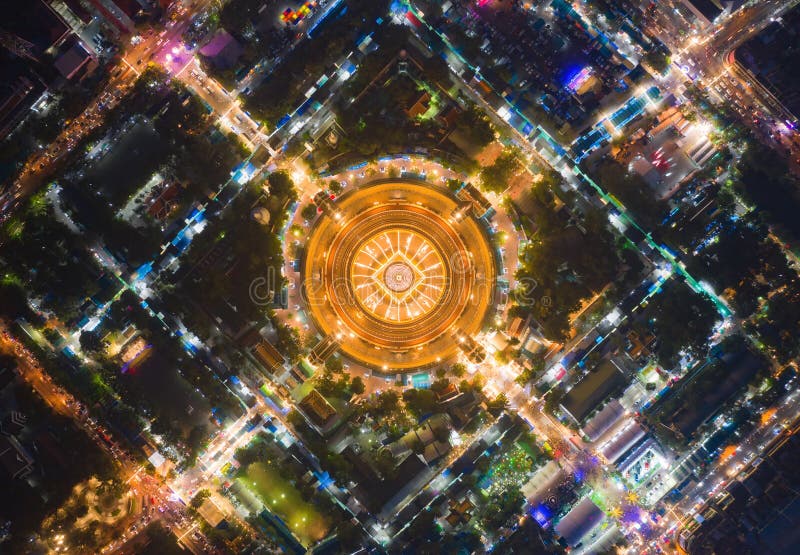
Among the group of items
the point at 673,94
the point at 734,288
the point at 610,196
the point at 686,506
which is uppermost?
the point at 673,94

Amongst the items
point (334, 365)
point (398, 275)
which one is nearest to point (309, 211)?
point (398, 275)

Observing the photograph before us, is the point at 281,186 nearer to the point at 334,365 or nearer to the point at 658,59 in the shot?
the point at 334,365

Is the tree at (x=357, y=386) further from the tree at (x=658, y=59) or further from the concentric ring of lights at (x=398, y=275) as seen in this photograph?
the tree at (x=658, y=59)

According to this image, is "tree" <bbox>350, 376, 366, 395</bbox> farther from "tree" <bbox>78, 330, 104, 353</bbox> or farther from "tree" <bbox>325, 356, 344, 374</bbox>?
"tree" <bbox>78, 330, 104, 353</bbox>

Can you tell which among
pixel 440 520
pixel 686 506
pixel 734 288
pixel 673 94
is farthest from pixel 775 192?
pixel 440 520

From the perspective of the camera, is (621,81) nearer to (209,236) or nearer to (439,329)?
(439,329)
